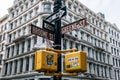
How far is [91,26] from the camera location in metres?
44.6

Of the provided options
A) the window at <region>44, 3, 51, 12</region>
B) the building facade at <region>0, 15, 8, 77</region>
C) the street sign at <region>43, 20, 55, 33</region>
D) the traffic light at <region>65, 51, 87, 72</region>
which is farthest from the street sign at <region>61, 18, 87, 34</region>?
the building facade at <region>0, 15, 8, 77</region>

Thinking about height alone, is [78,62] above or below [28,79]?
above

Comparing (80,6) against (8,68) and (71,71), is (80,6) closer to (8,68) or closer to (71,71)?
(8,68)

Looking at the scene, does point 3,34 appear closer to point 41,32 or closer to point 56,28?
point 41,32

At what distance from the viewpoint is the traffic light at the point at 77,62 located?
340 centimetres

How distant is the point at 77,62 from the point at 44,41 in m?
28.0

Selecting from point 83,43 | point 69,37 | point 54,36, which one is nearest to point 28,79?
point 69,37

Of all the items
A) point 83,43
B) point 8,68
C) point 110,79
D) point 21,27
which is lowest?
point 110,79

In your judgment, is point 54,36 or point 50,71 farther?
point 54,36

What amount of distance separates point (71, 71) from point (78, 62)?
258 millimetres

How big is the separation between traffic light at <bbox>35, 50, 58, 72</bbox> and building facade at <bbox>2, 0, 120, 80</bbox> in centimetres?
2557

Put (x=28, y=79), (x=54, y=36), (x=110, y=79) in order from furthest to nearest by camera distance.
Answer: (x=110, y=79) → (x=28, y=79) → (x=54, y=36)

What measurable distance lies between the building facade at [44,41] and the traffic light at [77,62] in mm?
25509

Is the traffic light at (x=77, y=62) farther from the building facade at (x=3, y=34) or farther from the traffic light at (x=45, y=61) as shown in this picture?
the building facade at (x=3, y=34)
